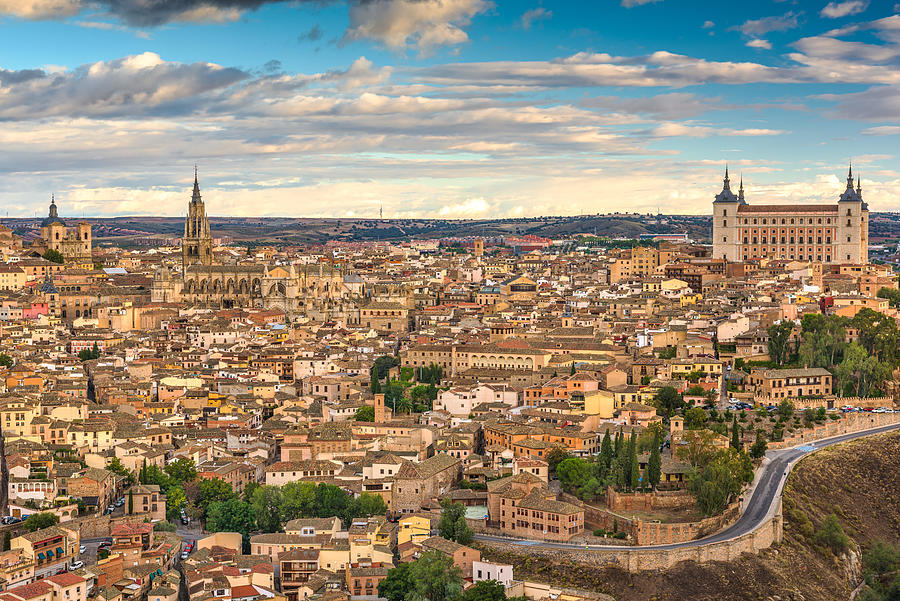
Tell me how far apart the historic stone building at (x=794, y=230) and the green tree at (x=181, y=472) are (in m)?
41.4

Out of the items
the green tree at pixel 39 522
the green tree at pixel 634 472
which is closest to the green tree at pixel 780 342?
the green tree at pixel 634 472

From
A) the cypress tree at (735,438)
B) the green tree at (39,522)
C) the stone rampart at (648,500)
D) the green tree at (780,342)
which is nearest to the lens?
the green tree at (39,522)

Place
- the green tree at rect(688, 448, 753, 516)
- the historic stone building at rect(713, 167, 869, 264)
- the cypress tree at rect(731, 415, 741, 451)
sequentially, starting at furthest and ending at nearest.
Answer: the historic stone building at rect(713, 167, 869, 264), the cypress tree at rect(731, 415, 741, 451), the green tree at rect(688, 448, 753, 516)

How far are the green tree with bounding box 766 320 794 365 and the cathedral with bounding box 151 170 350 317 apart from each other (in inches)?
932

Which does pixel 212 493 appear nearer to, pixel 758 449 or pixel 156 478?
pixel 156 478

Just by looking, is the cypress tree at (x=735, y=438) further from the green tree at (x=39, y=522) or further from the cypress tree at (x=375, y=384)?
the green tree at (x=39, y=522)

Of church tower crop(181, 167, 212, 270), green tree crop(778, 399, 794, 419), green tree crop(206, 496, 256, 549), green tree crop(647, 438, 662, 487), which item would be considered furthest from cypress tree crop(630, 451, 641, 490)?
church tower crop(181, 167, 212, 270)

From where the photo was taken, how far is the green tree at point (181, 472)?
33250mm

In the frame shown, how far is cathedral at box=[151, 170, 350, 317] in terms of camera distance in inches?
2453

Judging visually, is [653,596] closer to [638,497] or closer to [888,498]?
[638,497]

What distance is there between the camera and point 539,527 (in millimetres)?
29578

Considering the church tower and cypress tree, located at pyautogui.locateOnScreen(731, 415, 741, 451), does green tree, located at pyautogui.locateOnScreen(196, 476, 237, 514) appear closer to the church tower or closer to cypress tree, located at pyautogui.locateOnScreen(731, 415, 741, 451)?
cypress tree, located at pyautogui.locateOnScreen(731, 415, 741, 451)

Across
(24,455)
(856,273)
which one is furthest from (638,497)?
(856,273)

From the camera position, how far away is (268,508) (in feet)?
102
